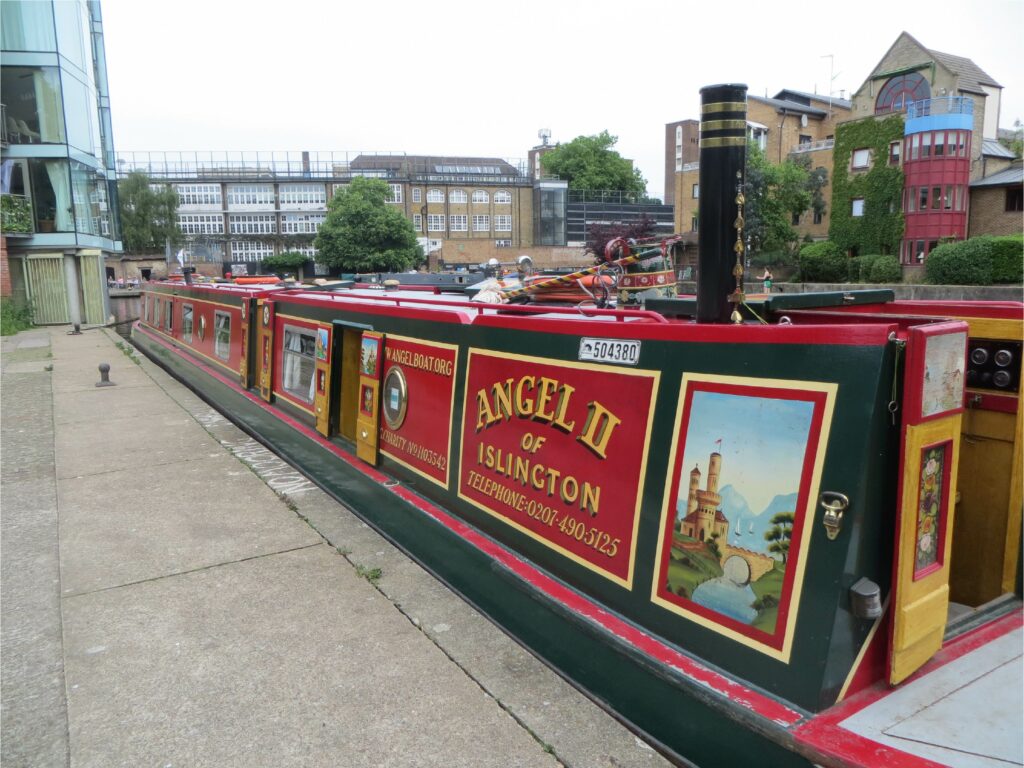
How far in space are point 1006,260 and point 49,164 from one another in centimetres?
2981

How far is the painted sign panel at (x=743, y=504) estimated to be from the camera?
2.26 meters

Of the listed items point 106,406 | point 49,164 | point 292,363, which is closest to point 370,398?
point 292,363

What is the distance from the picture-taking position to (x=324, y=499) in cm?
543

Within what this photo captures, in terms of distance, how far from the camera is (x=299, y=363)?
7012mm

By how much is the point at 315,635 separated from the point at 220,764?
0.91 metres

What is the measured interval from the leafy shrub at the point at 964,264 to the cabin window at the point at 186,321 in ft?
80.4

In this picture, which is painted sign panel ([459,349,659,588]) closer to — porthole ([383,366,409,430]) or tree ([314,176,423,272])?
porthole ([383,366,409,430])

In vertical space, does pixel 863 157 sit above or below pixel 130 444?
above

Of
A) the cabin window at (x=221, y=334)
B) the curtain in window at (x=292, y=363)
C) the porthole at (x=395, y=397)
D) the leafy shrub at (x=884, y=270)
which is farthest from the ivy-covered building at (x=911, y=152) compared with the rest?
the porthole at (x=395, y=397)

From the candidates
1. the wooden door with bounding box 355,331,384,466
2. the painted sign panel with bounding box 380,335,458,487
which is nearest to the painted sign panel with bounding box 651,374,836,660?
the painted sign panel with bounding box 380,335,458,487

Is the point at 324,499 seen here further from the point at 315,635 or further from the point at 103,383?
the point at 103,383

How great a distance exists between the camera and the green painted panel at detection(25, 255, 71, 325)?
67.8 feet

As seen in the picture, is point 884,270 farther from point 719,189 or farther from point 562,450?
point 562,450

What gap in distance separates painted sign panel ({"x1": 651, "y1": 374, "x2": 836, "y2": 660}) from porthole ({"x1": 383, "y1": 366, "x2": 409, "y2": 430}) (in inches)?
99.2
